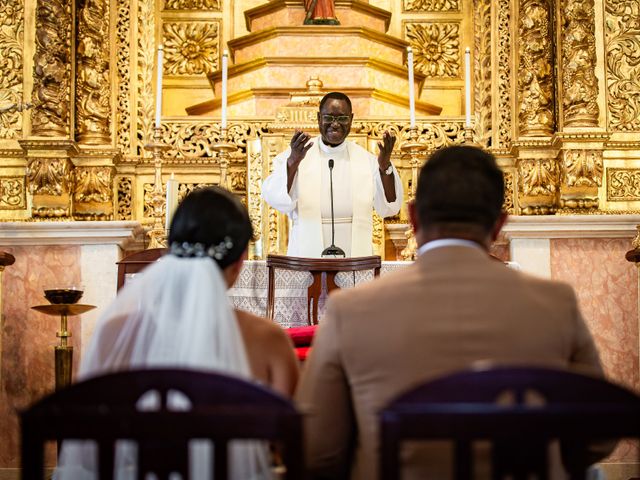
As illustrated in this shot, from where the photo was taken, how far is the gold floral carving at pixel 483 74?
27.5 ft

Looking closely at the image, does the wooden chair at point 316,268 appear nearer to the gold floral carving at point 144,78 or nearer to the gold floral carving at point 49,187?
the gold floral carving at point 49,187

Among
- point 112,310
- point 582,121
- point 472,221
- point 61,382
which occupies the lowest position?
point 61,382

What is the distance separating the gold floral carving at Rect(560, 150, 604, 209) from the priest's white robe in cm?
153

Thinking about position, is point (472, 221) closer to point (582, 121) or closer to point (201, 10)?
point (582, 121)

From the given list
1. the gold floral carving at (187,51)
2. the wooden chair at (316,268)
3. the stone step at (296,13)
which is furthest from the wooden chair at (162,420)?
the gold floral carving at (187,51)

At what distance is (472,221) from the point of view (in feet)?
8.82

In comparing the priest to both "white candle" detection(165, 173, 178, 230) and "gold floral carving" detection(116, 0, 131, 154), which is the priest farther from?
"gold floral carving" detection(116, 0, 131, 154)

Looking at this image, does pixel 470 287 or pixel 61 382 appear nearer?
pixel 470 287

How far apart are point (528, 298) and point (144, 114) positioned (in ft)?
20.4

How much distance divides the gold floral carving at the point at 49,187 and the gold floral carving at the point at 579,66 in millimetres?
3568

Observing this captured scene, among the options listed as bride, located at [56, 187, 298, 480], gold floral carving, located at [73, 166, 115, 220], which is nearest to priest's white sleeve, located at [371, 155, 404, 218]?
gold floral carving, located at [73, 166, 115, 220]

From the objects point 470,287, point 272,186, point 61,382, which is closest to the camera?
point 470,287

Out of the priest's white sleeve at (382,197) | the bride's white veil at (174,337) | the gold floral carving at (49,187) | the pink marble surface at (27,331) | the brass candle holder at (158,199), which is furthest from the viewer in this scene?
the gold floral carving at (49,187)

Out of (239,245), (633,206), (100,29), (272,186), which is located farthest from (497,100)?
(239,245)
